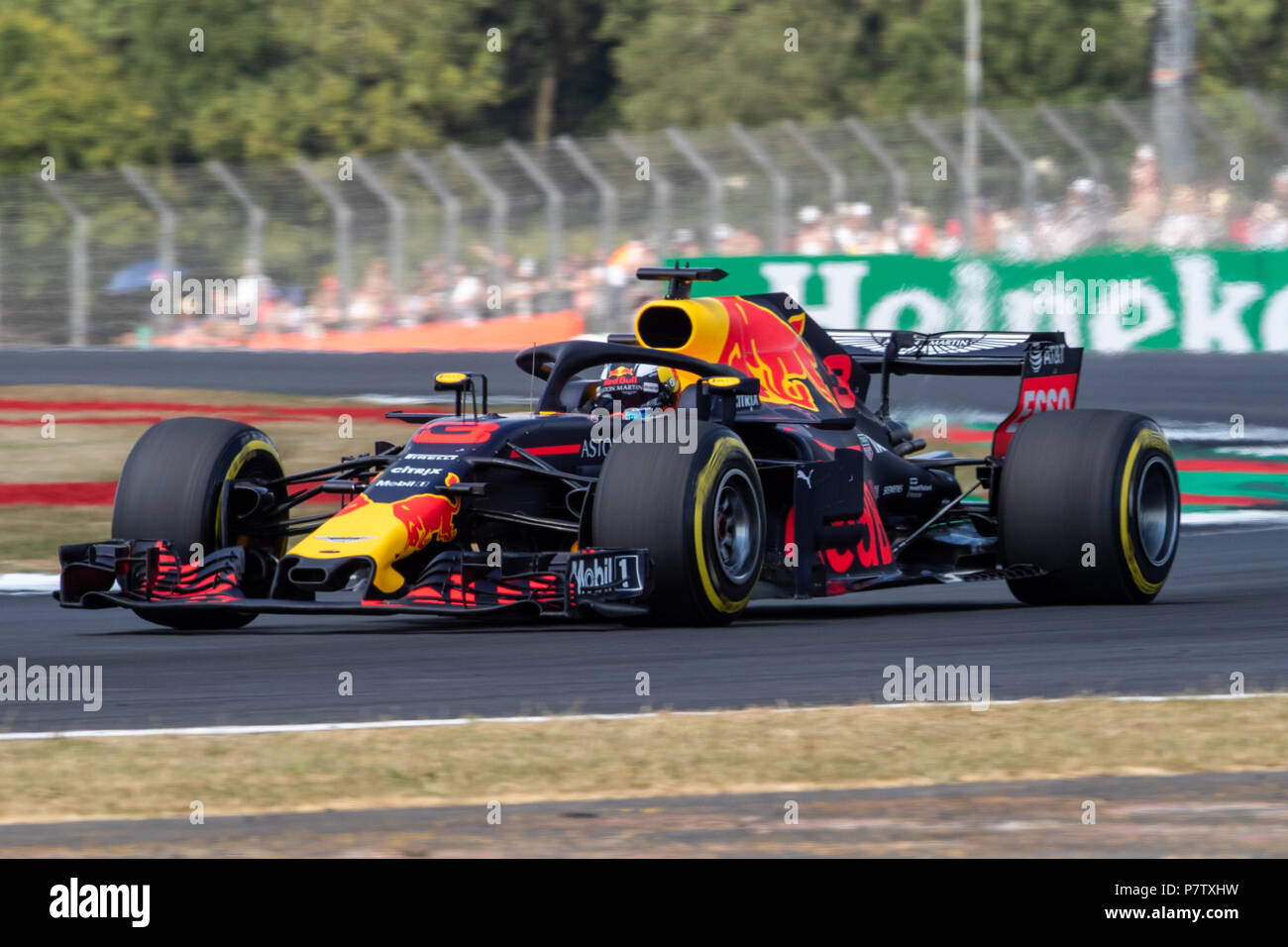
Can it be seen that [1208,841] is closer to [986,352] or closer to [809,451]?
[809,451]

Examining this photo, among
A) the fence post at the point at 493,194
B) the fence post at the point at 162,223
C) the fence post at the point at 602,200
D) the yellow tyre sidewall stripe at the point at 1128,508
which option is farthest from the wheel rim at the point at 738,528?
the fence post at the point at 162,223

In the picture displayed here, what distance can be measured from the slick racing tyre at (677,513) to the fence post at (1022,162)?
55.9ft

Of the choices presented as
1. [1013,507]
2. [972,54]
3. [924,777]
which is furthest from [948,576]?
[972,54]

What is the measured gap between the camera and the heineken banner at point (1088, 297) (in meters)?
23.0

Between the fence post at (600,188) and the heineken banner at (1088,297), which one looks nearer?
the heineken banner at (1088,297)

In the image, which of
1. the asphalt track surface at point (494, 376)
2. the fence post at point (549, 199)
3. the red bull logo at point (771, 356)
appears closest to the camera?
the red bull logo at point (771, 356)

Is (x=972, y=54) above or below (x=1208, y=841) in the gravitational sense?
above

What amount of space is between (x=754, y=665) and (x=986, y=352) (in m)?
3.99

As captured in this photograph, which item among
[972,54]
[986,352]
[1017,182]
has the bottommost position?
[986,352]

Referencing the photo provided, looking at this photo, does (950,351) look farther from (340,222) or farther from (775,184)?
(340,222)

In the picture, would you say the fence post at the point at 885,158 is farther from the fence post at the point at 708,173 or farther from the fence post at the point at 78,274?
the fence post at the point at 78,274

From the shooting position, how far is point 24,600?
11914mm

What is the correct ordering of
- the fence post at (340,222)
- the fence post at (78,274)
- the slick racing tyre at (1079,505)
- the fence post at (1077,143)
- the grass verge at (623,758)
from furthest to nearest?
1. the fence post at (78,274)
2. the fence post at (340,222)
3. the fence post at (1077,143)
4. the slick racing tyre at (1079,505)
5. the grass verge at (623,758)

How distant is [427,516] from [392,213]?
18.1 meters
